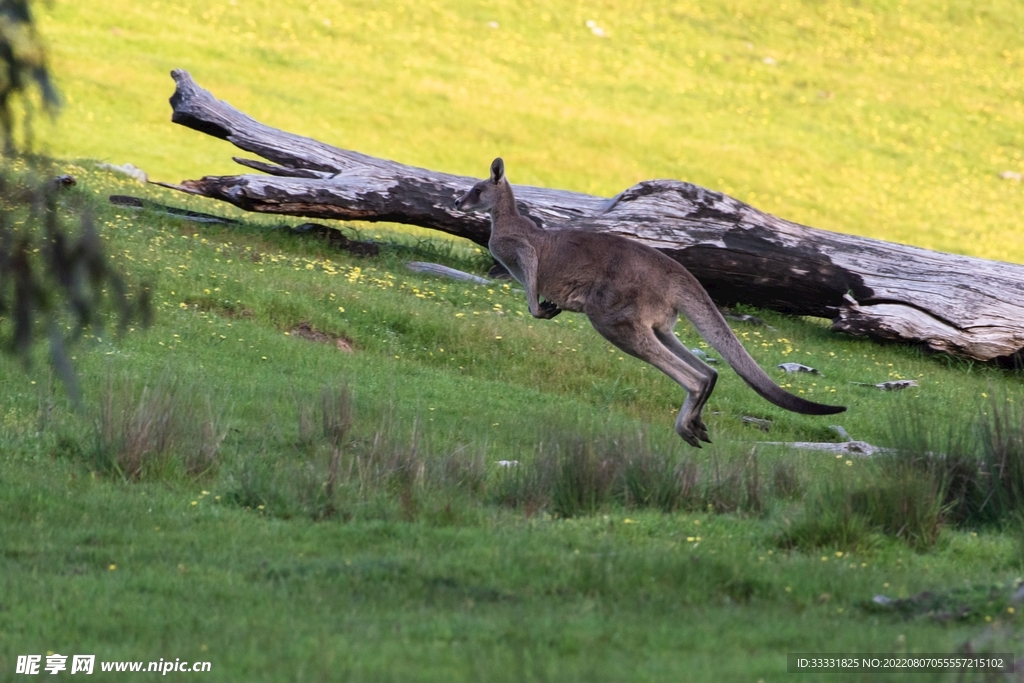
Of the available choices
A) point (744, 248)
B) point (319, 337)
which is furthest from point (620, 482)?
point (744, 248)

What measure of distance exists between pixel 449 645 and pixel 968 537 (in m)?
3.96

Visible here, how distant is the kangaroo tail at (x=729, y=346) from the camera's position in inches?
340

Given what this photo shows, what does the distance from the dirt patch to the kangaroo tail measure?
5021 mm

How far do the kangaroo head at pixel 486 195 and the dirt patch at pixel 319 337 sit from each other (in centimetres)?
266

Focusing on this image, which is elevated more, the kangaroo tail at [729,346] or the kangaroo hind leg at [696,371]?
the kangaroo tail at [729,346]

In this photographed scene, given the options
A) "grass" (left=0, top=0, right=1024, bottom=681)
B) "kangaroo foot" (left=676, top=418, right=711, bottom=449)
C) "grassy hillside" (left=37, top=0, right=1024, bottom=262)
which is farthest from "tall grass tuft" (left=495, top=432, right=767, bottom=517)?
"grassy hillside" (left=37, top=0, right=1024, bottom=262)

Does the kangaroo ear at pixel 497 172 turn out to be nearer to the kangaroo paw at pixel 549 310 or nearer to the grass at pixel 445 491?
the kangaroo paw at pixel 549 310

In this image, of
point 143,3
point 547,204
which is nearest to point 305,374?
point 547,204

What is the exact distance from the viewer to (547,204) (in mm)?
17625

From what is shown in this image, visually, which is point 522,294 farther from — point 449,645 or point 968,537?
point 449,645

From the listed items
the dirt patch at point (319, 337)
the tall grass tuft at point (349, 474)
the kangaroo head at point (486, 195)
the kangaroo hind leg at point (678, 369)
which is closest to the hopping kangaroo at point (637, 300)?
the kangaroo hind leg at point (678, 369)

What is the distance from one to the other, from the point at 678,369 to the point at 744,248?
755cm

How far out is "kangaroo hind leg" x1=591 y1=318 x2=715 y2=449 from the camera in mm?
9492

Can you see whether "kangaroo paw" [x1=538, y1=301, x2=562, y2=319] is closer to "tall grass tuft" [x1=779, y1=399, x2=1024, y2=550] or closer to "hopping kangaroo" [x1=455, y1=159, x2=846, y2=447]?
"hopping kangaroo" [x1=455, y1=159, x2=846, y2=447]
